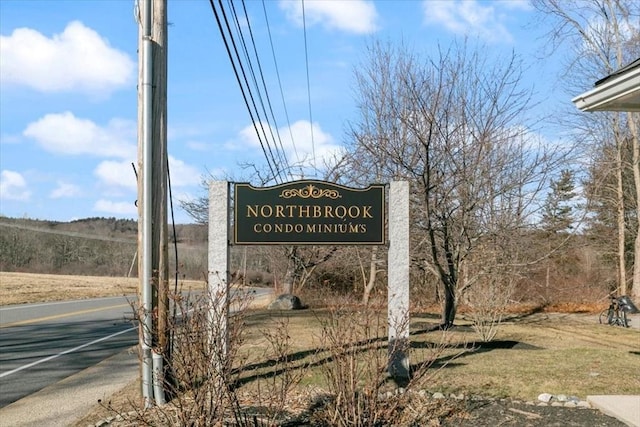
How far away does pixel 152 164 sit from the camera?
242 inches

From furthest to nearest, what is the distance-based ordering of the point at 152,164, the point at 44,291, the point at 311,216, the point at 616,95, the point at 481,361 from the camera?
the point at 44,291, the point at 481,361, the point at 311,216, the point at 152,164, the point at 616,95

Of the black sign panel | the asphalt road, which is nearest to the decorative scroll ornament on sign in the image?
the black sign panel

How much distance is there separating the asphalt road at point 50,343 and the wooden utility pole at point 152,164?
0.47 m

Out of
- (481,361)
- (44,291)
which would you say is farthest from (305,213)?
(44,291)

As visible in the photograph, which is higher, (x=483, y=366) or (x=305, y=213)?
(x=305, y=213)

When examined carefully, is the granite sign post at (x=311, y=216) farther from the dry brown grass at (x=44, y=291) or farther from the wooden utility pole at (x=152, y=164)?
the dry brown grass at (x=44, y=291)

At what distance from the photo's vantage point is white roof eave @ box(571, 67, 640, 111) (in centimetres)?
563

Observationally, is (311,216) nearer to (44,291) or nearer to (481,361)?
(481,361)

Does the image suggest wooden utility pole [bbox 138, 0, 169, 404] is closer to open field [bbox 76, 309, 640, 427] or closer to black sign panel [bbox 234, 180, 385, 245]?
open field [bbox 76, 309, 640, 427]

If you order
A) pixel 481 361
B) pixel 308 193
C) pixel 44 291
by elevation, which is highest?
pixel 308 193

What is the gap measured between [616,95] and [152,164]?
4596 mm

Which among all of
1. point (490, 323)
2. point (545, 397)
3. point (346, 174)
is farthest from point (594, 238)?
point (545, 397)

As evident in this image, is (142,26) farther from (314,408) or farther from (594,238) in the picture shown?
(594,238)

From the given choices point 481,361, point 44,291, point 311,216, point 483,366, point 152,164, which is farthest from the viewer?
point 44,291
